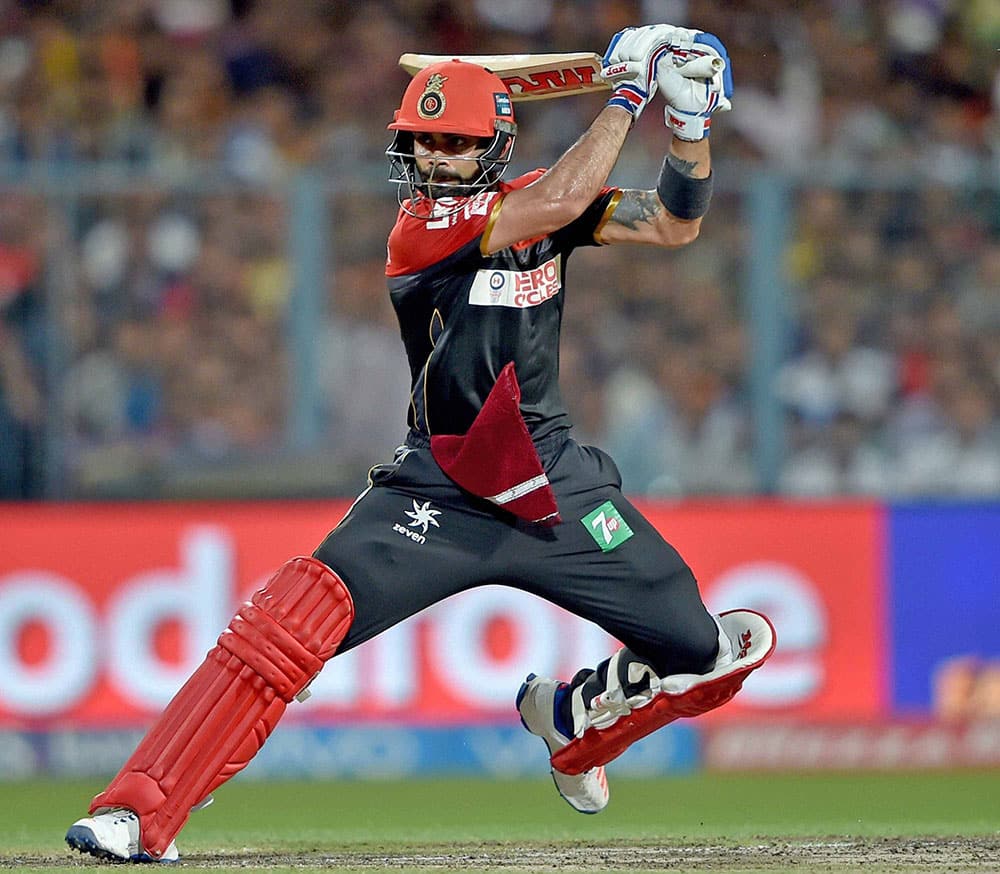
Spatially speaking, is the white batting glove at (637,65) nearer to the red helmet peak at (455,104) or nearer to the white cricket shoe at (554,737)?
the red helmet peak at (455,104)

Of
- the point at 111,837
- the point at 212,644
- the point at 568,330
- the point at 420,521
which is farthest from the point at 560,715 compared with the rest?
the point at 568,330

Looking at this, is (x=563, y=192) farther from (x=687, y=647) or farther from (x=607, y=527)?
(x=687, y=647)

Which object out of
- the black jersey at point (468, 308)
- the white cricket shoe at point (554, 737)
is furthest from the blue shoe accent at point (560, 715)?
the black jersey at point (468, 308)

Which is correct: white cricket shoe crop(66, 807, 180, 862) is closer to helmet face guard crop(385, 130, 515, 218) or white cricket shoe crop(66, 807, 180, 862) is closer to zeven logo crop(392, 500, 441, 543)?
zeven logo crop(392, 500, 441, 543)

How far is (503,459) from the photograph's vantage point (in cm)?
507

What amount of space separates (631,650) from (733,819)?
2.12 meters

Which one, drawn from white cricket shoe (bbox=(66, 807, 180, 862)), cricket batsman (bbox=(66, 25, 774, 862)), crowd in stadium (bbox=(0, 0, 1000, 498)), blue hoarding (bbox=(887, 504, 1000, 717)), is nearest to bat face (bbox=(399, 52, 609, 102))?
cricket batsman (bbox=(66, 25, 774, 862))

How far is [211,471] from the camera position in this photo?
923 cm

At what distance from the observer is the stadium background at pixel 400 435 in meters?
9.05

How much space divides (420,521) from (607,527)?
54 centimetres

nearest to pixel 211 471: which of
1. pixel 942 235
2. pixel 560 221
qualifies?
pixel 942 235

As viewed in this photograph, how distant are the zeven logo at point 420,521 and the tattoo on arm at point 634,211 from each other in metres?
1.00

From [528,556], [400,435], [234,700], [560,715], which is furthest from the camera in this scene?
[400,435]

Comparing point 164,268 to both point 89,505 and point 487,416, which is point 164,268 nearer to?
point 89,505
